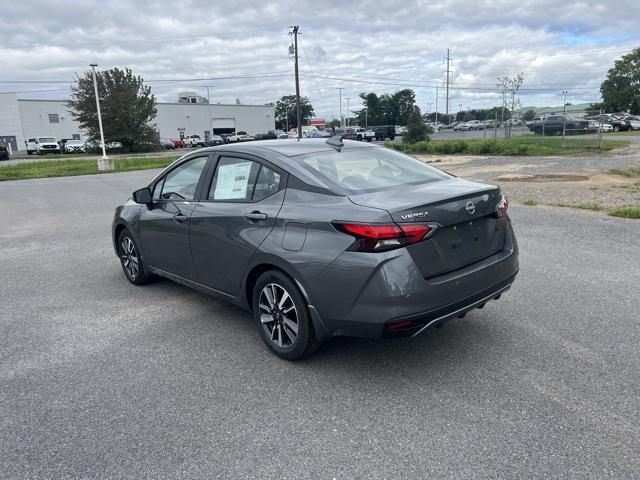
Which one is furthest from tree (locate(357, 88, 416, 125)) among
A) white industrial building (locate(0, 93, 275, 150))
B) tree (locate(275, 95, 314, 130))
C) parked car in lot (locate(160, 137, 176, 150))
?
parked car in lot (locate(160, 137, 176, 150))

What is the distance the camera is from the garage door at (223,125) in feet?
294

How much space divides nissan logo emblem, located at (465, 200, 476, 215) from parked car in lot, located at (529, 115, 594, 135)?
32.7 meters

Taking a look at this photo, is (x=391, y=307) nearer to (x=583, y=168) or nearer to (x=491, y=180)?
(x=491, y=180)

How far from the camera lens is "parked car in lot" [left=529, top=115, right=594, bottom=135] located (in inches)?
1400

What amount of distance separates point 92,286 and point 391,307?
164 inches

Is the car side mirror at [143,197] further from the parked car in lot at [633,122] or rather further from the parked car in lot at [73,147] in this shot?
the parked car in lot at [73,147]

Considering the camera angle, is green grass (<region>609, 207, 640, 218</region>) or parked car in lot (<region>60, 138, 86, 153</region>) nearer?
green grass (<region>609, 207, 640, 218</region>)

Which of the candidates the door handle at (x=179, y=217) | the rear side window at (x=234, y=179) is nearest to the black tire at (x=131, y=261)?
the door handle at (x=179, y=217)

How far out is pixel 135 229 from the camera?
551cm

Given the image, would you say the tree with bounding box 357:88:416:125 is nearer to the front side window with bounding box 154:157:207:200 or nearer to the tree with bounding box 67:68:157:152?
the tree with bounding box 67:68:157:152

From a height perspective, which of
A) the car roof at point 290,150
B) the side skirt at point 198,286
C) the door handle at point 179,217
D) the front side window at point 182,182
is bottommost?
the side skirt at point 198,286

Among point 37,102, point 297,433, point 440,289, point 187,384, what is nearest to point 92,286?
point 187,384

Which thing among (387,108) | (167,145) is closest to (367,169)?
(167,145)

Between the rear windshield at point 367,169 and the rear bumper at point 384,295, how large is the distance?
0.71m
